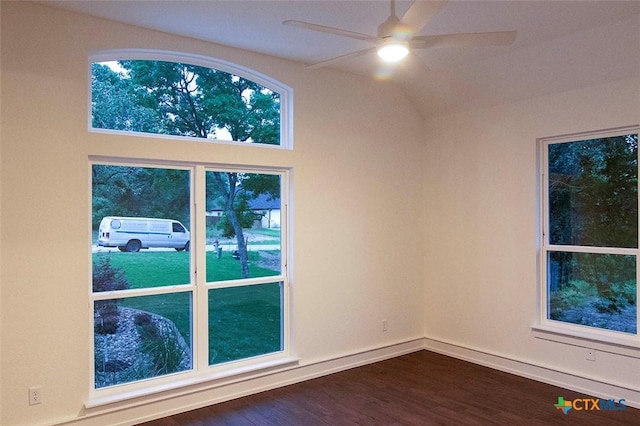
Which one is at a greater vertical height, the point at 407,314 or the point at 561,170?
the point at 561,170

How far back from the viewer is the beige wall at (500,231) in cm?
385

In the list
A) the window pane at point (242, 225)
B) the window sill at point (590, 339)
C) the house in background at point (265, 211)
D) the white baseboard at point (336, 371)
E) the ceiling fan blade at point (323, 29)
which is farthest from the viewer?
the house in background at point (265, 211)

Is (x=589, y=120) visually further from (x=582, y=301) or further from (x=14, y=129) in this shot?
(x=14, y=129)

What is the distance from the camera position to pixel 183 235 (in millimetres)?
3781

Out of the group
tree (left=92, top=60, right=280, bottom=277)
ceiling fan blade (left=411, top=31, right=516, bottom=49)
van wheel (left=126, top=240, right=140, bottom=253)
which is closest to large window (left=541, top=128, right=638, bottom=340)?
ceiling fan blade (left=411, top=31, right=516, bottom=49)

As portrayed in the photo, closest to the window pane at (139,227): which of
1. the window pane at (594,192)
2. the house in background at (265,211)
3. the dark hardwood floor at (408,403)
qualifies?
the house in background at (265,211)

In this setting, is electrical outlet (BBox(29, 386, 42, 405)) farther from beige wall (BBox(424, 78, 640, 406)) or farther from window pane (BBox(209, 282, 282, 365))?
beige wall (BBox(424, 78, 640, 406))

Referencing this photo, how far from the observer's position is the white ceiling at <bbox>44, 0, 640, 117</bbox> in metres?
3.10

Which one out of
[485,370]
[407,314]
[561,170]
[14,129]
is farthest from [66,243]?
[561,170]

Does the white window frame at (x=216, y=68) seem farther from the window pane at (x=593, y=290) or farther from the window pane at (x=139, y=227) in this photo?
the window pane at (x=593, y=290)

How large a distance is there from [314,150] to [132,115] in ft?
5.23

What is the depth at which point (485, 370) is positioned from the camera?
4.50 meters

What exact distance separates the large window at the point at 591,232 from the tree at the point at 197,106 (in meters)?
2.57

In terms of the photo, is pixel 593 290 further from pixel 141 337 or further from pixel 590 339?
pixel 141 337
